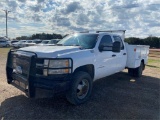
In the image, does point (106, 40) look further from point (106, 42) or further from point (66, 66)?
point (66, 66)

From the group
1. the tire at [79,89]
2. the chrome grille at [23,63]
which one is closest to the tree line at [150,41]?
the tire at [79,89]

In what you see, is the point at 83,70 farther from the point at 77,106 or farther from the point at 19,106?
the point at 19,106

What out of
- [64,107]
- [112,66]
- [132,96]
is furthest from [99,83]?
[64,107]

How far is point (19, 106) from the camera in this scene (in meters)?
4.69

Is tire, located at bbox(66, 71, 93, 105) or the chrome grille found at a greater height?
the chrome grille

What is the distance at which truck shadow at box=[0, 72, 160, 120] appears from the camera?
4270 mm

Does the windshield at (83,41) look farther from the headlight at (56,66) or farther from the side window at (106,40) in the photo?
the headlight at (56,66)

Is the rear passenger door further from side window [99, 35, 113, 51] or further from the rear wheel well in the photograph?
the rear wheel well

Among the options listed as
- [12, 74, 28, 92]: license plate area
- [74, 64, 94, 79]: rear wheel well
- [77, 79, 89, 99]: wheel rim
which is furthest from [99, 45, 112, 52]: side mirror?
[12, 74, 28, 92]: license plate area

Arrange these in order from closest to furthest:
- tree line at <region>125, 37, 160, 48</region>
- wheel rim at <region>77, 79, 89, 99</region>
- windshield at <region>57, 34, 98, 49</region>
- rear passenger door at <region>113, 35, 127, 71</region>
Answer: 1. wheel rim at <region>77, 79, 89, 99</region>
2. windshield at <region>57, 34, 98, 49</region>
3. rear passenger door at <region>113, 35, 127, 71</region>
4. tree line at <region>125, 37, 160, 48</region>

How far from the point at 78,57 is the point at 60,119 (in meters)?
1.48

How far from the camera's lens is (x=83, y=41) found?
5.79 meters

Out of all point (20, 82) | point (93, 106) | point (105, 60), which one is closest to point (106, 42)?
point (105, 60)

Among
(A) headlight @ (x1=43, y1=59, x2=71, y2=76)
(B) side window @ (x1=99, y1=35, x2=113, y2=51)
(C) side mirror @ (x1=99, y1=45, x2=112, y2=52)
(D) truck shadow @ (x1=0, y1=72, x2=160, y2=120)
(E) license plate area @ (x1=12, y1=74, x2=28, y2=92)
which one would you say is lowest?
(D) truck shadow @ (x1=0, y1=72, x2=160, y2=120)
